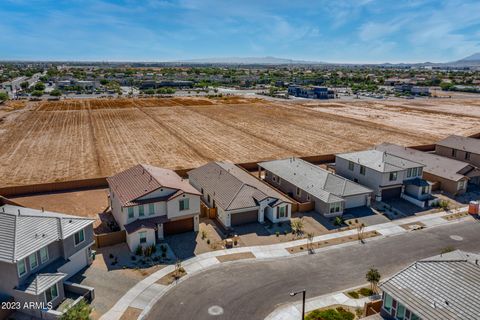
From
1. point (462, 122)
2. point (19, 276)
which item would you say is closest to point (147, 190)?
point (19, 276)

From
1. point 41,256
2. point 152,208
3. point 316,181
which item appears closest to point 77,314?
point 41,256


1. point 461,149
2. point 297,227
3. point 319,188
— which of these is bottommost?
point 297,227

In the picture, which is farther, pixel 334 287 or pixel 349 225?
Result: pixel 349 225

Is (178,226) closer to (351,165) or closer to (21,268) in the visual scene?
(21,268)

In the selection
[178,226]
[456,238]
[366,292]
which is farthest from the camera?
[456,238]

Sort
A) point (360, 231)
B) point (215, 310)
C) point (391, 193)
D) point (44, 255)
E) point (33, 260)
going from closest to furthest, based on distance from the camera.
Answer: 1. point (215, 310)
2. point (33, 260)
3. point (44, 255)
4. point (360, 231)
5. point (391, 193)

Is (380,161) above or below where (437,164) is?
above

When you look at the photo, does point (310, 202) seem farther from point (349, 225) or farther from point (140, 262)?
point (140, 262)
